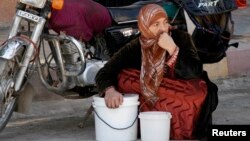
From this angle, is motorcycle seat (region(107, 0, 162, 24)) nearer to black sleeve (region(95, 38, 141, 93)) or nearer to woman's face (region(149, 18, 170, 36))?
black sleeve (region(95, 38, 141, 93))

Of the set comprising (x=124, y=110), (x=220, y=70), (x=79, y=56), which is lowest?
(x=220, y=70)

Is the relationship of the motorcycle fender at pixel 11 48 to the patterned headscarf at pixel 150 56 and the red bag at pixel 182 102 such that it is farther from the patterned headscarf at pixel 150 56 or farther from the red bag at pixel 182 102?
the red bag at pixel 182 102

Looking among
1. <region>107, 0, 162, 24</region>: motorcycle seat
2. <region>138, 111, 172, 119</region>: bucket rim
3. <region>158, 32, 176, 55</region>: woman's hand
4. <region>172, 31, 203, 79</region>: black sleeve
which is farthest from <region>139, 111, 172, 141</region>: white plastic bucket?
<region>107, 0, 162, 24</region>: motorcycle seat

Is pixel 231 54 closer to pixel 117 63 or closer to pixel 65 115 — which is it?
pixel 65 115

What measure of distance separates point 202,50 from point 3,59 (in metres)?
1.44

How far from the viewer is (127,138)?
4.66m

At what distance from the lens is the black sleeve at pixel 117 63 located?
468 cm

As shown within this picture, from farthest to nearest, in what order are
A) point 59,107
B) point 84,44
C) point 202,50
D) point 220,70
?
point 220,70
point 59,107
point 202,50
point 84,44

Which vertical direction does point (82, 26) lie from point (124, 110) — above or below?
above

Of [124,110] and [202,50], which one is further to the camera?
[202,50]

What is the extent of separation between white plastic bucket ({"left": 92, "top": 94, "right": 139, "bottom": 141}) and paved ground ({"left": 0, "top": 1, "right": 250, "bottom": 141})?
11.7 inches

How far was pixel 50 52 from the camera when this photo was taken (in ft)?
16.3

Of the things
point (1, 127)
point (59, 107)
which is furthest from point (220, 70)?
point (1, 127)

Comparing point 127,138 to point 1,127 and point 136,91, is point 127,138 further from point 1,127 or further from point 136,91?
point 1,127
